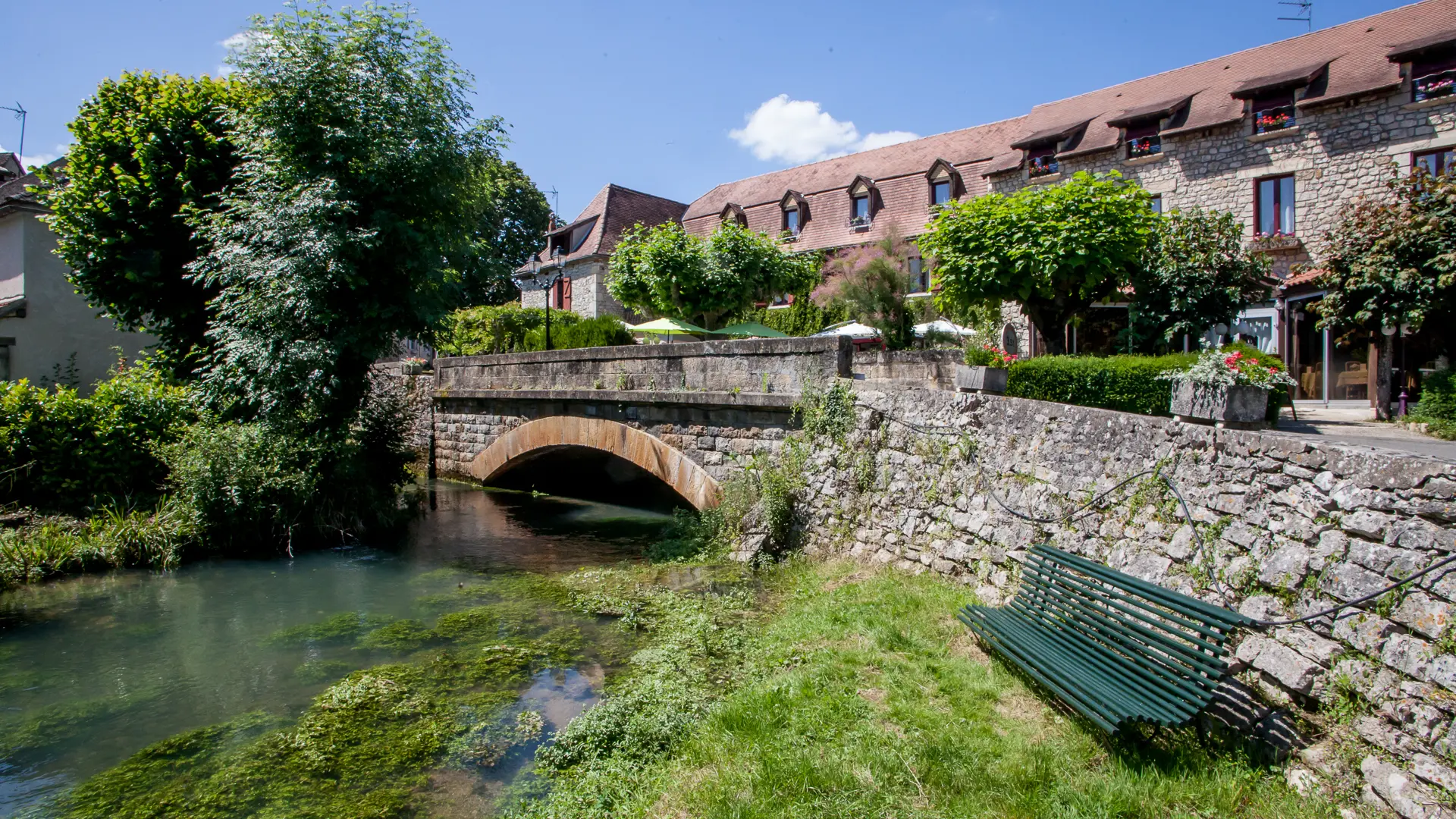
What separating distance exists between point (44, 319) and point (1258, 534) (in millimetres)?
21079

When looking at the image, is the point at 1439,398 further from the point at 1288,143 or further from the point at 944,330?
the point at 1288,143

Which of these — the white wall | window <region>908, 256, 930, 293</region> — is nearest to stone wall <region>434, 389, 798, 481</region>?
the white wall

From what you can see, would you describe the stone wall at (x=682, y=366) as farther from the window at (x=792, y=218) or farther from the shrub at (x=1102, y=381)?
the window at (x=792, y=218)

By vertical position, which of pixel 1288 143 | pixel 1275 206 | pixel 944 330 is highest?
pixel 1288 143

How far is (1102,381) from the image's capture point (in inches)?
355

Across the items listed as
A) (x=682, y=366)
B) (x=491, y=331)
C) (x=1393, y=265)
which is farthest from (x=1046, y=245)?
(x=491, y=331)

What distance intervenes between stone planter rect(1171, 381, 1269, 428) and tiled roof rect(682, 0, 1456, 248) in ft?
56.6

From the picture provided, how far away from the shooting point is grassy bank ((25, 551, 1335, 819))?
3.69m

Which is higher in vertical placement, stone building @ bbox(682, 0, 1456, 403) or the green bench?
stone building @ bbox(682, 0, 1456, 403)

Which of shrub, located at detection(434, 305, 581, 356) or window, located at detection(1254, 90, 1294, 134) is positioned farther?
shrub, located at detection(434, 305, 581, 356)

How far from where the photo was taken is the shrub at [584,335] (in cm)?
1920

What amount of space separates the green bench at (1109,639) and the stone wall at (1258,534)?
297 millimetres

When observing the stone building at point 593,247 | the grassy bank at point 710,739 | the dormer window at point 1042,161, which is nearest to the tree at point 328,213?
the grassy bank at point 710,739

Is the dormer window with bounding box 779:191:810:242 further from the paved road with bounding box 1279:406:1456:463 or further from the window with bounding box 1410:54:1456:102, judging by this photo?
the paved road with bounding box 1279:406:1456:463
